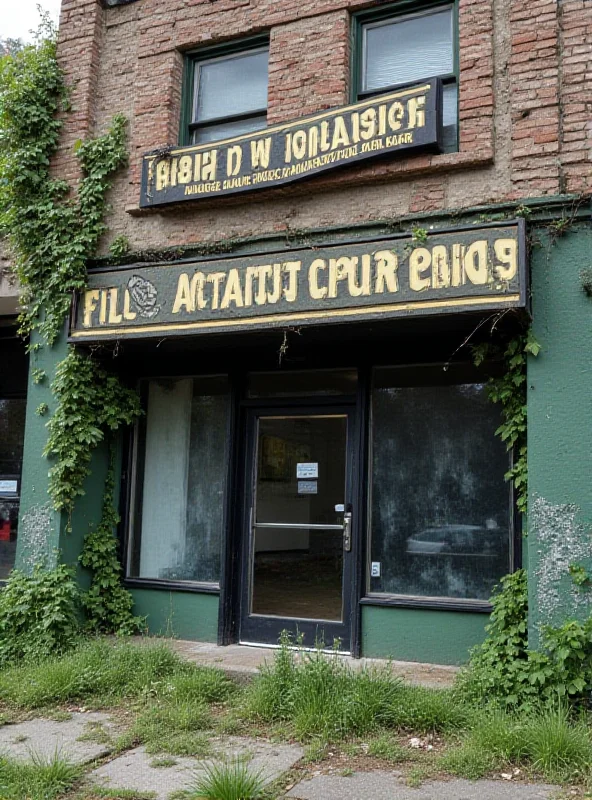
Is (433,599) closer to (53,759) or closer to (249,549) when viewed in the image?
(249,549)

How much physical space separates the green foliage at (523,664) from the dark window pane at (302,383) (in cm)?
256

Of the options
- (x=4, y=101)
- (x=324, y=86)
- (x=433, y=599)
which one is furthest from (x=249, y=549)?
(x=4, y=101)

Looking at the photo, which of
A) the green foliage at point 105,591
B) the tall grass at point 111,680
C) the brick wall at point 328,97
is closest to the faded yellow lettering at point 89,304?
the brick wall at point 328,97

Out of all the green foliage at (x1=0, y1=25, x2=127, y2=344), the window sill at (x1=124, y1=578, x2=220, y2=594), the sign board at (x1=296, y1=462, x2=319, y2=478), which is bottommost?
the window sill at (x1=124, y1=578, x2=220, y2=594)

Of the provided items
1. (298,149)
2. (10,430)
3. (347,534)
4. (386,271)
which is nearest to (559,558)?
(347,534)

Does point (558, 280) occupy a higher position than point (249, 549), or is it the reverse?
point (558, 280)

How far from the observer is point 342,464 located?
7.72 metres

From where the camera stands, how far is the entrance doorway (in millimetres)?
7578

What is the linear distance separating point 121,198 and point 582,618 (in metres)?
6.01

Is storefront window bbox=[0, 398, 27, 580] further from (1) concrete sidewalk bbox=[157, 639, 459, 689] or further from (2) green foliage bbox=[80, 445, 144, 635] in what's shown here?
(1) concrete sidewalk bbox=[157, 639, 459, 689]

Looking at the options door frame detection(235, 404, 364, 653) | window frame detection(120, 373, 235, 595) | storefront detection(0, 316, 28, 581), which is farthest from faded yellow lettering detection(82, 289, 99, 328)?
storefront detection(0, 316, 28, 581)

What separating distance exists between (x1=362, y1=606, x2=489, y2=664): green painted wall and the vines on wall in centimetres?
257

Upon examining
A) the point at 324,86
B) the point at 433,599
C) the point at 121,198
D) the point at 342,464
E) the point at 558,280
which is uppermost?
the point at 324,86

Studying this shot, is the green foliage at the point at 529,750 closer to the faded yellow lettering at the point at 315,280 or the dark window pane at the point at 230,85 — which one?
the faded yellow lettering at the point at 315,280
